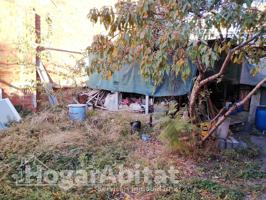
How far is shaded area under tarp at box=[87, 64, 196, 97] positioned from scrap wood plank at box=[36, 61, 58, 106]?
50.8 inches

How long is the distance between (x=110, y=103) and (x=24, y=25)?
125 inches

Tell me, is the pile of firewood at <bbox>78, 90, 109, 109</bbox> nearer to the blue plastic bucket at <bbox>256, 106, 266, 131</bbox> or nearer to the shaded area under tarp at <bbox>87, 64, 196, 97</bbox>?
the shaded area under tarp at <bbox>87, 64, 196, 97</bbox>

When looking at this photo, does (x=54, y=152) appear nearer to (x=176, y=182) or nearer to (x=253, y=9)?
(x=176, y=182)

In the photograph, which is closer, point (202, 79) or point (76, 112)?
point (202, 79)

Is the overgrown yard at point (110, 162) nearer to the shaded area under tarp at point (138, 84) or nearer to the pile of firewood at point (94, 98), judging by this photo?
the shaded area under tarp at point (138, 84)

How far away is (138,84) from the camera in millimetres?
7738

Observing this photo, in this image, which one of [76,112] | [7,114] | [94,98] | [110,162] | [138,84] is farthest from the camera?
[94,98]

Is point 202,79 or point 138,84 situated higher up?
point 202,79

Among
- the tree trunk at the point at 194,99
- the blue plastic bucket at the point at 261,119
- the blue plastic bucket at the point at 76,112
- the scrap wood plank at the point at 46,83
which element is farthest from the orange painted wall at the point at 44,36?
the blue plastic bucket at the point at 261,119

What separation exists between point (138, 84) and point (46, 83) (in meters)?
2.60

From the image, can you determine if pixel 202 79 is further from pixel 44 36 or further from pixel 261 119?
pixel 44 36

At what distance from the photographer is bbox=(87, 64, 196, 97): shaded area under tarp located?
283 inches

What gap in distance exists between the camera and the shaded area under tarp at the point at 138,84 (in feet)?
23.6

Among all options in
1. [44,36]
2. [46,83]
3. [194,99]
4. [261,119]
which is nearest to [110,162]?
[194,99]
